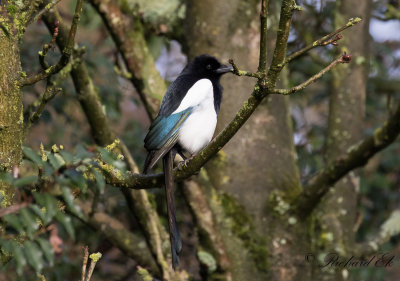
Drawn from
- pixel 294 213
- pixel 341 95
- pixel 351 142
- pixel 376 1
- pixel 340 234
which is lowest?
pixel 340 234

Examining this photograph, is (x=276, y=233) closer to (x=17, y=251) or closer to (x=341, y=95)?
(x=341, y=95)

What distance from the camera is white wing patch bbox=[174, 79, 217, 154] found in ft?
10.1

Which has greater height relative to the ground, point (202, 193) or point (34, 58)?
point (34, 58)

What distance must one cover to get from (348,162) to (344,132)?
3.90 ft

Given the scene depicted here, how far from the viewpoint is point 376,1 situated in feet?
16.2

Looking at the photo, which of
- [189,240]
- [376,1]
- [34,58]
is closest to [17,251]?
[34,58]

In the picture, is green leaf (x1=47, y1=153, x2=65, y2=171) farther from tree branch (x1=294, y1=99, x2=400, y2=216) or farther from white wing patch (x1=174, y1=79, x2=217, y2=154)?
white wing patch (x1=174, y1=79, x2=217, y2=154)

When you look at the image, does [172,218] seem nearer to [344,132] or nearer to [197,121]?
[197,121]

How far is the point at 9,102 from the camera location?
2039 mm

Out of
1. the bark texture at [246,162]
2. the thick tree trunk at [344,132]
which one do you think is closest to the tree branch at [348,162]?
the bark texture at [246,162]

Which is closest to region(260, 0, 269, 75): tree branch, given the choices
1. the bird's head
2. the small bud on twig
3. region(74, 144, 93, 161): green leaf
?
the small bud on twig

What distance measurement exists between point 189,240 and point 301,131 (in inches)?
66.3

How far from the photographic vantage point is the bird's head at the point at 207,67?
335 cm

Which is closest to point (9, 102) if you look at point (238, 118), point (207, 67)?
point (238, 118)
